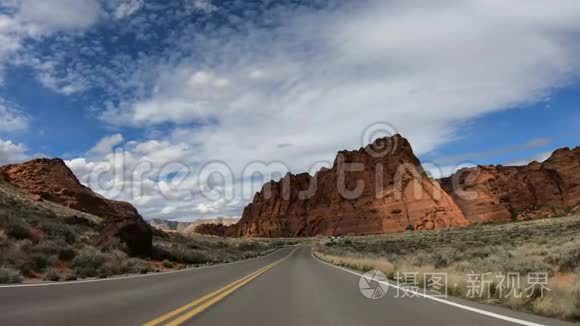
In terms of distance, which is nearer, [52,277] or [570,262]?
[570,262]

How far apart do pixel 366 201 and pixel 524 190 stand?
145 ft

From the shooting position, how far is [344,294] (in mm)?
12812

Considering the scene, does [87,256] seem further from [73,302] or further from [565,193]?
[565,193]

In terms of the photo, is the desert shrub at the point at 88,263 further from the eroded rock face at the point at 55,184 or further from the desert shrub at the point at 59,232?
the eroded rock face at the point at 55,184

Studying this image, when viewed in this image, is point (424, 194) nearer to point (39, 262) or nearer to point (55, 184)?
point (55, 184)

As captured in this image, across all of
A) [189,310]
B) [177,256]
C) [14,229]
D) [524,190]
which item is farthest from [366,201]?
[189,310]

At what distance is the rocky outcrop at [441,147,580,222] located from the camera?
420 feet

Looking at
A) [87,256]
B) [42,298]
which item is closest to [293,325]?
[42,298]

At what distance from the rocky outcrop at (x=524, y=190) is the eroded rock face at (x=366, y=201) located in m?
9.59

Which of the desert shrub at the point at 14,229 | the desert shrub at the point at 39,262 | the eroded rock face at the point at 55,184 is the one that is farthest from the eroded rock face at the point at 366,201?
the desert shrub at the point at 39,262

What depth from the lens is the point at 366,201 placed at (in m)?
157

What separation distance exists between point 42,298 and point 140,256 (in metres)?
21.4

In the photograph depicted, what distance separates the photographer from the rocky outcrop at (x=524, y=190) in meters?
128

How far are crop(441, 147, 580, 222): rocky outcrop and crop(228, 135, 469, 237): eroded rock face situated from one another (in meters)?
9.59
